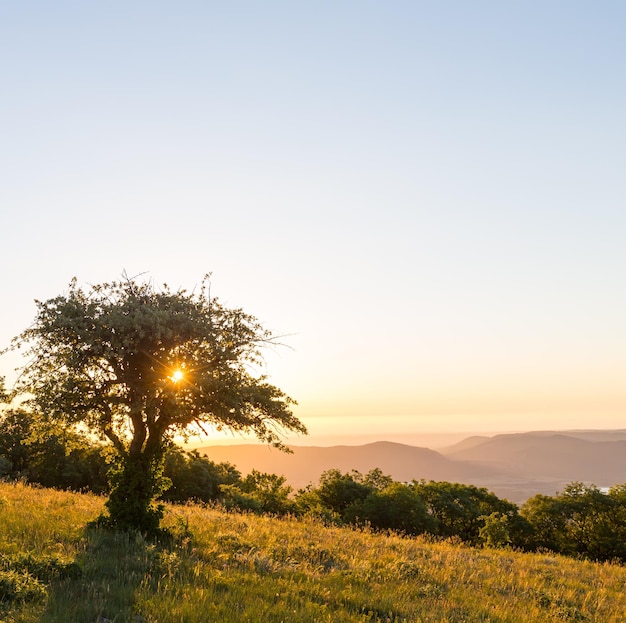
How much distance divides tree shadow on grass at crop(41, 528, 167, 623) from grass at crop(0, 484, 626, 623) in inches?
1.0

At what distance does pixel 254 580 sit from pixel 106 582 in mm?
3023

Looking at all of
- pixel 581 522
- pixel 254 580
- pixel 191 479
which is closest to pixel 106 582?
pixel 254 580

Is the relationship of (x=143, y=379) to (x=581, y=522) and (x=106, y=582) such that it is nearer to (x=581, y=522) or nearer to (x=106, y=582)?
(x=106, y=582)

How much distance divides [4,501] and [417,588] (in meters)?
13.7

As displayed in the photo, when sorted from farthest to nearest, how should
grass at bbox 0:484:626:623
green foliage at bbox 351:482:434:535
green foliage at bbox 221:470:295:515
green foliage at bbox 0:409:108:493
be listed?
green foliage at bbox 0:409:108:493 < green foliage at bbox 351:482:434:535 < green foliage at bbox 221:470:295:515 < grass at bbox 0:484:626:623

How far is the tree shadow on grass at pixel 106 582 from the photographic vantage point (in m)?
8.20

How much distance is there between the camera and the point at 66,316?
50.0ft

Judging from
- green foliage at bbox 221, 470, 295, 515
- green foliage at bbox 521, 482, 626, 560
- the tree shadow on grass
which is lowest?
green foliage at bbox 521, 482, 626, 560

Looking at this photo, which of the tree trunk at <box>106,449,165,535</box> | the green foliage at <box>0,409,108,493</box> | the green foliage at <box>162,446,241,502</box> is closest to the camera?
the tree trunk at <box>106,449,165,535</box>

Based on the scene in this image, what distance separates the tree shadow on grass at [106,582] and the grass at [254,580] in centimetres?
3

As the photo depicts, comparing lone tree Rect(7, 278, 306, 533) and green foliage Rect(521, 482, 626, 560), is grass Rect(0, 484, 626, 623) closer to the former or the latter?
lone tree Rect(7, 278, 306, 533)

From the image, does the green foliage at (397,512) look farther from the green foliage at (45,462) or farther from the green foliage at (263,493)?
the green foliage at (45,462)

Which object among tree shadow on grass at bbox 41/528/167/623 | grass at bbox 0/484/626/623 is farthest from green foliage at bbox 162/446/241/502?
tree shadow on grass at bbox 41/528/167/623

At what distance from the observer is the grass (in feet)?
28.7
